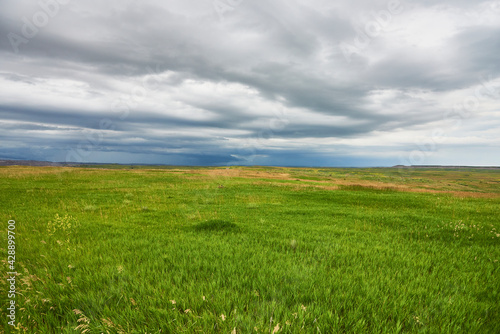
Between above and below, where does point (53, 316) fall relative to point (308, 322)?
below

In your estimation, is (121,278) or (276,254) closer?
(121,278)

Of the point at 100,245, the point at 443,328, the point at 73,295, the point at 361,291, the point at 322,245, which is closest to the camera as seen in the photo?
the point at 443,328

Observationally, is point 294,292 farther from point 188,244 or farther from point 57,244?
point 57,244

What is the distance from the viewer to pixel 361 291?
4.25 meters

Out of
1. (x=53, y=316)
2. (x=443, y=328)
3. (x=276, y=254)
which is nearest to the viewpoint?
(x=443, y=328)

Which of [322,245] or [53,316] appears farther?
[322,245]

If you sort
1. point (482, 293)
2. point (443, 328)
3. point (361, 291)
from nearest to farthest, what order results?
point (443, 328) → point (361, 291) → point (482, 293)

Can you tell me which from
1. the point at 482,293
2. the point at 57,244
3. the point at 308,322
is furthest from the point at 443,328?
the point at 57,244

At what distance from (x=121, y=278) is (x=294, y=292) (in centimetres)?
350

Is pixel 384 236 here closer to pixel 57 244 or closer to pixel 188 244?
pixel 188 244

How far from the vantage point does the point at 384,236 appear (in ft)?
29.2

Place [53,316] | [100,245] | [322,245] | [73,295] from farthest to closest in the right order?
[322,245] → [100,245] → [73,295] → [53,316]

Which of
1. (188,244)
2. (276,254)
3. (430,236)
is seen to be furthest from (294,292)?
(430,236)

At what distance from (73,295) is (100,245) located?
313 cm
